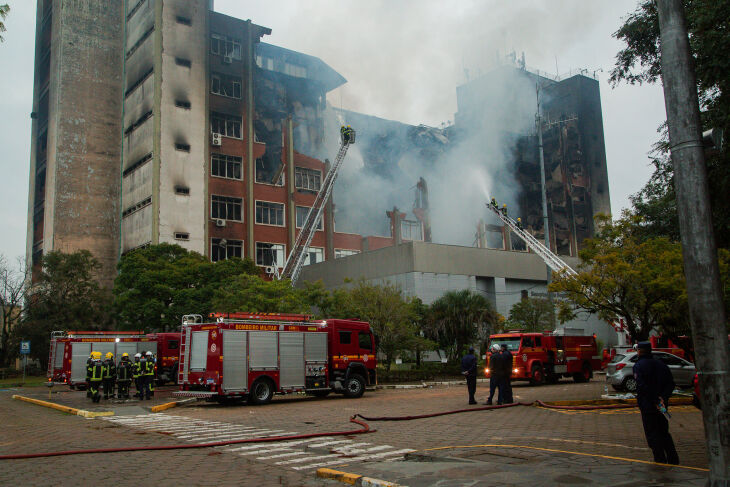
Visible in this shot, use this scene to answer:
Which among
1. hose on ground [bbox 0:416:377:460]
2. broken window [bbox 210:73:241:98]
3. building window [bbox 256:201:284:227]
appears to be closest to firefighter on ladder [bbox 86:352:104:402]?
hose on ground [bbox 0:416:377:460]

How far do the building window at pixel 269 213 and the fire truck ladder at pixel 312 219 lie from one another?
296 cm

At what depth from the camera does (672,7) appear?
6242mm

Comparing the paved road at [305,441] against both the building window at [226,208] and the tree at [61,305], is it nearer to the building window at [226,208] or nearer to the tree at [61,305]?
the tree at [61,305]

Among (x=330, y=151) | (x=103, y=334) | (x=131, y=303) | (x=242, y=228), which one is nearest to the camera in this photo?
(x=103, y=334)

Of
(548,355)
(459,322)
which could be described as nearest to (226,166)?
(459,322)

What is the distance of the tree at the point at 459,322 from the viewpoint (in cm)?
3625

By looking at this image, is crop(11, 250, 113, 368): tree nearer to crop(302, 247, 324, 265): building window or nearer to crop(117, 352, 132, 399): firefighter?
crop(302, 247, 324, 265): building window

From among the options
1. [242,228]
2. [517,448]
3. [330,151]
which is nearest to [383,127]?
[330,151]

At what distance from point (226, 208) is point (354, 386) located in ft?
138

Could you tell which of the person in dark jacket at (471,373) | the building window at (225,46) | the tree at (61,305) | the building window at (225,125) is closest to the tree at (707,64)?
the person in dark jacket at (471,373)

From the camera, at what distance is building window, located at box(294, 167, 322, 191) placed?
6756cm

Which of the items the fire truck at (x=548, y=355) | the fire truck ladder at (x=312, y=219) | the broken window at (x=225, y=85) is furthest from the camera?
the broken window at (x=225, y=85)

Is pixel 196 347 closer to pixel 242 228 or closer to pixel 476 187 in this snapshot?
pixel 242 228

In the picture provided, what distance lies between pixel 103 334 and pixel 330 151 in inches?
1905
